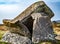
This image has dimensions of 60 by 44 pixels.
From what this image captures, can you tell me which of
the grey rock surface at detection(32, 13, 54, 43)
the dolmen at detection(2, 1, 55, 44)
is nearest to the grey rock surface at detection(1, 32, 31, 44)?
the dolmen at detection(2, 1, 55, 44)

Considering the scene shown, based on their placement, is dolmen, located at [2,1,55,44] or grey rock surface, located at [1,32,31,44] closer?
grey rock surface, located at [1,32,31,44]

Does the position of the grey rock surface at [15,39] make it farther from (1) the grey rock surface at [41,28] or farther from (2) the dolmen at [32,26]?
(1) the grey rock surface at [41,28]

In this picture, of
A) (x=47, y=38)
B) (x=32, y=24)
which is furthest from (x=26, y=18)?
(x=47, y=38)

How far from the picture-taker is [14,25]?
80.9ft

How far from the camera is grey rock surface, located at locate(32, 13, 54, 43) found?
24.1 metres

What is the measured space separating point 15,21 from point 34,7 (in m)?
1.73

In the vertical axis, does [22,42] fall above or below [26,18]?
below

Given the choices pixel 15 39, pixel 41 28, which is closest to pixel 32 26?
pixel 41 28

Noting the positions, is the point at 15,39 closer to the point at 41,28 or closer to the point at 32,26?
the point at 32,26

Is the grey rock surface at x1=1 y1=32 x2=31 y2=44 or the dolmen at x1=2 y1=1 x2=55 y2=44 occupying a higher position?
the dolmen at x1=2 y1=1 x2=55 y2=44

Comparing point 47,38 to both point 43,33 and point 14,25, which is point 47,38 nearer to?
point 43,33

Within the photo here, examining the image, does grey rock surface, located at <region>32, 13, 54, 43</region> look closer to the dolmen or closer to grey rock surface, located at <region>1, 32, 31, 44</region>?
the dolmen

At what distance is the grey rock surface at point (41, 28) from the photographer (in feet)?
79.0

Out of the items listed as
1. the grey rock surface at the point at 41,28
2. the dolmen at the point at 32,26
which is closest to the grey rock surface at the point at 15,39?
the dolmen at the point at 32,26
